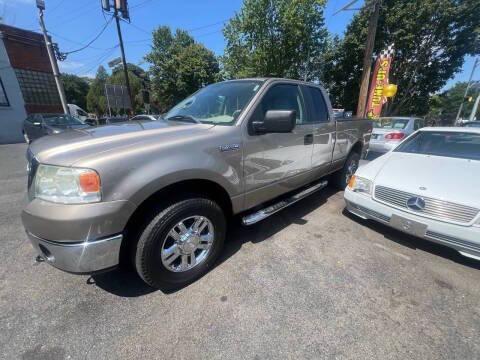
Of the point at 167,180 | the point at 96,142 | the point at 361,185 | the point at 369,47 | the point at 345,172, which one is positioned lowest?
the point at 345,172

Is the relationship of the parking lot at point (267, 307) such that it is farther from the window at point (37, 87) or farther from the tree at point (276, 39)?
the window at point (37, 87)

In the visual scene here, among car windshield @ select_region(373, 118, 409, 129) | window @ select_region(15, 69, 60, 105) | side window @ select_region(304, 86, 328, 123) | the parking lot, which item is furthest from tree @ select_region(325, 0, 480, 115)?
window @ select_region(15, 69, 60, 105)

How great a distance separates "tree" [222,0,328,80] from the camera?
1449 centimetres

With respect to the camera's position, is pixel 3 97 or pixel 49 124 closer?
pixel 49 124

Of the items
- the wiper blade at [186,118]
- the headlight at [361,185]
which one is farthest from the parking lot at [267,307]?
the wiper blade at [186,118]

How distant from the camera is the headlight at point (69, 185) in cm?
149

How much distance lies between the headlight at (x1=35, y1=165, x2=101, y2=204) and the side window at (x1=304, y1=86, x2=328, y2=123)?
9.40ft

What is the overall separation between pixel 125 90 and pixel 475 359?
19121 mm

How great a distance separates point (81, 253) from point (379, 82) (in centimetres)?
1486

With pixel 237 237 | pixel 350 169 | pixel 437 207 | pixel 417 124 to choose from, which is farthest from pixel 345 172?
pixel 417 124

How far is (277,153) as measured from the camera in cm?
263

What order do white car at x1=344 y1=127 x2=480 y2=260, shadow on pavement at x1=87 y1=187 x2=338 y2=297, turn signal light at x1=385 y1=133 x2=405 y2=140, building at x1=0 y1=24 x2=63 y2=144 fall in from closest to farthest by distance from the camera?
shadow on pavement at x1=87 y1=187 x2=338 y2=297, white car at x1=344 y1=127 x2=480 y2=260, turn signal light at x1=385 y1=133 x2=405 y2=140, building at x1=0 y1=24 x2=63 y2=144

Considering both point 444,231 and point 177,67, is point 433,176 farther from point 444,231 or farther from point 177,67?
point 177,67

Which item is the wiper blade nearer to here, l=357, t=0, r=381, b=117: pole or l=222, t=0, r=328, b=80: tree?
l=357, t=0, r=381, b=117: pole
